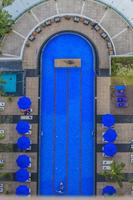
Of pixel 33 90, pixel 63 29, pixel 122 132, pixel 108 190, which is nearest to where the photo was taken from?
pixel 108 190

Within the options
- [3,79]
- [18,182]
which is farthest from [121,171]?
[3,79]

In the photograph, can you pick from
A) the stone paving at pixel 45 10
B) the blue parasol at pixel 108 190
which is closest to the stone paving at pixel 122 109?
the blue parasol at pixel 108 190

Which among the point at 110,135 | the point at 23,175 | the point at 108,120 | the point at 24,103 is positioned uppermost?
the point at 24,103

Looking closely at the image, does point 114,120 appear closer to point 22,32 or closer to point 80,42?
point 80,42

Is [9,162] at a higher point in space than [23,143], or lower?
lower

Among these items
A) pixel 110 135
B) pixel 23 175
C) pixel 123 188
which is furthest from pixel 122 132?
pixel 23 175

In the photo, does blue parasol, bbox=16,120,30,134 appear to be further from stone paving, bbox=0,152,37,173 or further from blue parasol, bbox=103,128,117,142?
blue parasol, bbox=103,128,117,142

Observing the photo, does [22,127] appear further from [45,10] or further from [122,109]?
[45,10]
